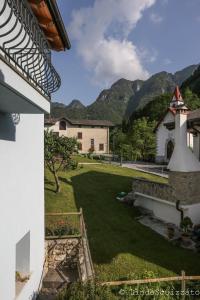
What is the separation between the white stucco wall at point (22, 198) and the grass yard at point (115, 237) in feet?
15.3

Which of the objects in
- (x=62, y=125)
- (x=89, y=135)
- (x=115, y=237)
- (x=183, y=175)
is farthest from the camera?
(x=89, y=135)

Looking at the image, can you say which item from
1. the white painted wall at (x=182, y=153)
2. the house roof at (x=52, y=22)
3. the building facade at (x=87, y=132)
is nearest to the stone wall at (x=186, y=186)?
the white painted wall at (x=182, y=153)

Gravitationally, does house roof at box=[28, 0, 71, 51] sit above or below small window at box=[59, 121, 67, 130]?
below

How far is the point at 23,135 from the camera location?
22.1 feet

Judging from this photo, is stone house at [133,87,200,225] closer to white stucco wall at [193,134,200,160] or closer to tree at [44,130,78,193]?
white stucco wall at [193,134,200,160]

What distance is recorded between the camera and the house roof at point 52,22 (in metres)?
6.46

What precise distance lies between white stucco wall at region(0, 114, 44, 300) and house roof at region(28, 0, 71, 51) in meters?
2.43

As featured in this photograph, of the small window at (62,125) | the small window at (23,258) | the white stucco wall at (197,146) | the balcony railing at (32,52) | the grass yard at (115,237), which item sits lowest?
the grass yard at (115,237)

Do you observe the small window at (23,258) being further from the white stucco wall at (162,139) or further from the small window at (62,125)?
the small window at (62,125)

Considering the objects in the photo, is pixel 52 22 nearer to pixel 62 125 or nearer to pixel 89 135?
pixel 62 125

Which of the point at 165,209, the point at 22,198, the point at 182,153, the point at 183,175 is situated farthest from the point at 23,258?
the point at 165,209

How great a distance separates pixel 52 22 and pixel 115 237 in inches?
467

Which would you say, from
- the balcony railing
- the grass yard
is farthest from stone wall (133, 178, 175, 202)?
the balcony railing

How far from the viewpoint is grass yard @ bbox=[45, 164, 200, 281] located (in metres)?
12.7
